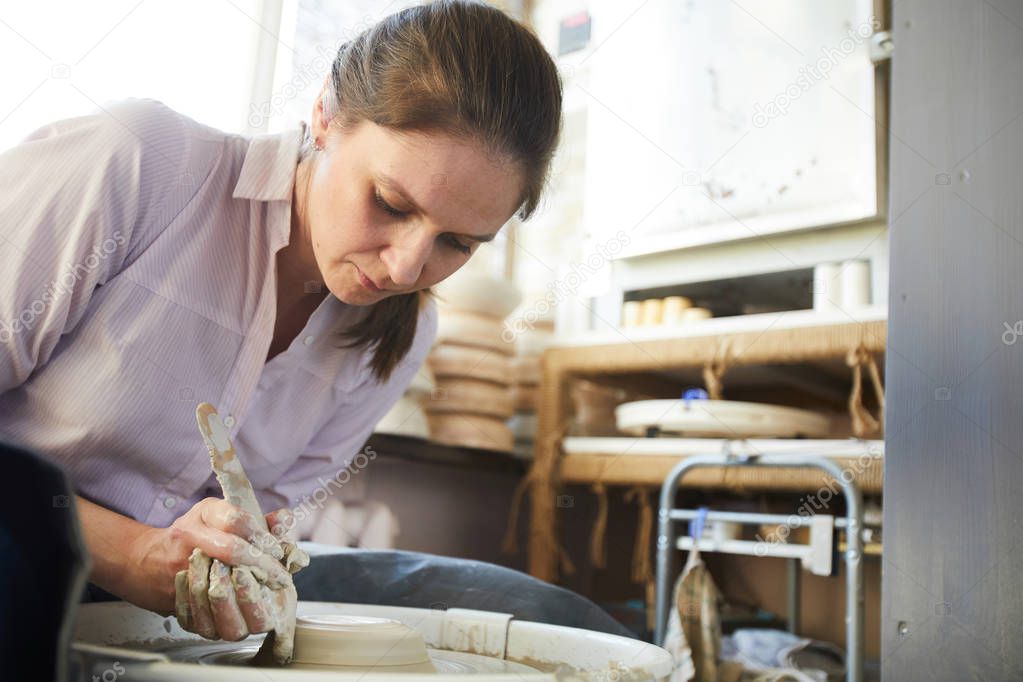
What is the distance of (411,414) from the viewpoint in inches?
60.5

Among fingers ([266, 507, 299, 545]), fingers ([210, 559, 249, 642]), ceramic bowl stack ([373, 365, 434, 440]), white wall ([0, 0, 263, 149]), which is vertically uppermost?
white wall ([0, 0, 263, 149])

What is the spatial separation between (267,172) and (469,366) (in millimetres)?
939

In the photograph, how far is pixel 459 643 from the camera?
0.77 metres

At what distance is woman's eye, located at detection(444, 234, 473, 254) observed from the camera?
708mm

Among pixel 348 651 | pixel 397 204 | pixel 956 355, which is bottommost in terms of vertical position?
pixel 348 651

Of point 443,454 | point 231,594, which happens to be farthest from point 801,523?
point 231,594

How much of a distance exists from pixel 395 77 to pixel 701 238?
96 centimetres

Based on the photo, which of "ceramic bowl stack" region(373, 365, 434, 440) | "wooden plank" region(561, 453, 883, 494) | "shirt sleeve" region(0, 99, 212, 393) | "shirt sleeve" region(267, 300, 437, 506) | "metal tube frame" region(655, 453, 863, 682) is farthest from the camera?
"ceramic bowl stack" region(373, 365, 434, 440)

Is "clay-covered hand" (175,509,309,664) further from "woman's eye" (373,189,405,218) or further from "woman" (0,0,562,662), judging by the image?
"woman's eye" (373,189,405,218)

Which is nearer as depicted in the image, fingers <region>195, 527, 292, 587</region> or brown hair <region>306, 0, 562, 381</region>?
fingers <region>195, 527, 292, 587</region>

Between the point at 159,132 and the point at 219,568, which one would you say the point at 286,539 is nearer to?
the point at 219,568

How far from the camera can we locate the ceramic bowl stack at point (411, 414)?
1.51 metres

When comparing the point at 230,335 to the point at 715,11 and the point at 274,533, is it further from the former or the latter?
the point at 715,11

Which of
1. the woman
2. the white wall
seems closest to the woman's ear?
the woman
